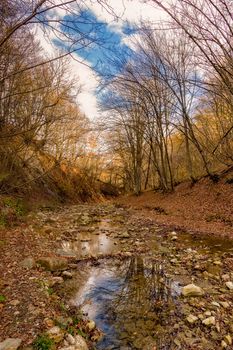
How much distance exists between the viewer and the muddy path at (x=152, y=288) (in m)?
3.44

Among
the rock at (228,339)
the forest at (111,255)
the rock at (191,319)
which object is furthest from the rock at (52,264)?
the rock at (228,339)

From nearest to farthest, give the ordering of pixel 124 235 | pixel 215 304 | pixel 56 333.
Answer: pixel 56 333
pixel 215 304
pixel 124 235

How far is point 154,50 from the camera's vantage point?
1417 cm

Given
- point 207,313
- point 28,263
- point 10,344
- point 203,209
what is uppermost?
point 203,209

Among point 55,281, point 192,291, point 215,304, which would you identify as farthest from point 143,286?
point 55,281

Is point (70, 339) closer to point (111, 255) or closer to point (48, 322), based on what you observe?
point (48, 322)

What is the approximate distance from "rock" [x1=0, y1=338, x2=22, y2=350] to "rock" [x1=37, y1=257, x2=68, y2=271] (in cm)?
253

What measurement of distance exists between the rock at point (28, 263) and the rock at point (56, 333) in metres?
2.30

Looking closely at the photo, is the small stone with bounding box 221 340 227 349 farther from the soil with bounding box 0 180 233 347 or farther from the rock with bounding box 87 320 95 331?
the soil with bounding box 0 180 233 347

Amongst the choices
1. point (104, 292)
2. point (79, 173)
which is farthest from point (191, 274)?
point (79, 173)

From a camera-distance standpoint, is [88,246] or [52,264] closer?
[52,264]

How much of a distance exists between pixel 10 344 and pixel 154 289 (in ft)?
8.52

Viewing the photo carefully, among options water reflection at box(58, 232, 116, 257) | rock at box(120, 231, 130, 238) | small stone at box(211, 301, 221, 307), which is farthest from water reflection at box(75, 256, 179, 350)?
rock at box(120, 231, 130, 238)

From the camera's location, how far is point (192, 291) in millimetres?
4430
